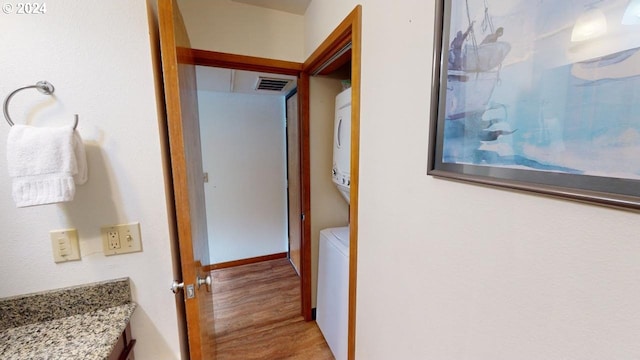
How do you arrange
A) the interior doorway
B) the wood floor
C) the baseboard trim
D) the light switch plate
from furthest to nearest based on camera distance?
1. the baseboard trim
2. the interior doorway
3. the wood floor
4. the light switch plate

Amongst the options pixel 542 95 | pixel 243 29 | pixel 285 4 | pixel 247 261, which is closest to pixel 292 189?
pixel 247 261

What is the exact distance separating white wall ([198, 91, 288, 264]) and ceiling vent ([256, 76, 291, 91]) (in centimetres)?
39

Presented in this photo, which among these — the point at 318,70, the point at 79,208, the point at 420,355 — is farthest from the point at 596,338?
the point at 318,70

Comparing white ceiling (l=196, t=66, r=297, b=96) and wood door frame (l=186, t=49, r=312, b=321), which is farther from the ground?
white ceiling (l=196, t=66, r=297, b=96)

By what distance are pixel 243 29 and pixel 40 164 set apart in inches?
56.6

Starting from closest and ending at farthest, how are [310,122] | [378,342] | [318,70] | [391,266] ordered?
[391,266] → [378,342] → [318,70] → [310,122]

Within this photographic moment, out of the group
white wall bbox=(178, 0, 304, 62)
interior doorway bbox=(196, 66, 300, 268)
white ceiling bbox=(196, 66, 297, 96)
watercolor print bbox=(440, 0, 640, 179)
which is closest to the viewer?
watercolor print bbox=(440, 0, 640, 179)

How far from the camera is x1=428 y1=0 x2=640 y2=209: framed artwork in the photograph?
39 centimetres

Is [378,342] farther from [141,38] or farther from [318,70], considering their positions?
[318,70]

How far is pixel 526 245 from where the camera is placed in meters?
0.53

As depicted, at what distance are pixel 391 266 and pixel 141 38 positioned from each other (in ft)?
4.21

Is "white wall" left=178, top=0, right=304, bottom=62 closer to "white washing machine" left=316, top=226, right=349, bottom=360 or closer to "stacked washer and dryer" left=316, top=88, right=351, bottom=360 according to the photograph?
"stacked washer and dryer" left=316, top=88, right=351, bottom=360

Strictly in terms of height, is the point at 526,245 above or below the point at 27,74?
below
